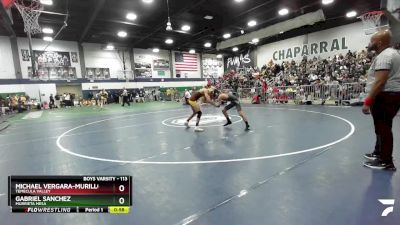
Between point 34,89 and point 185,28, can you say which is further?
point 34,89

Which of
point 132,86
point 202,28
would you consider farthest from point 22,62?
point 202,28

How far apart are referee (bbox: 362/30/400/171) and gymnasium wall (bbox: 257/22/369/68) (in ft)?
66.0

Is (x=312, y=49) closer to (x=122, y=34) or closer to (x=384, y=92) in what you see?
(x=122, y=34)

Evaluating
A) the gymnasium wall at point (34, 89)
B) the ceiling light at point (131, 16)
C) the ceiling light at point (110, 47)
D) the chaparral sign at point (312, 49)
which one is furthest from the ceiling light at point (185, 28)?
the gymnasium wall at point (34, 89)

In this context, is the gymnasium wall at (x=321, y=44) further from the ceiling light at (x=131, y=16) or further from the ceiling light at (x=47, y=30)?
the ceiling light at (x=47, y=30)

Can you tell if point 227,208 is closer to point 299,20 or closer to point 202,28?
point 299,20

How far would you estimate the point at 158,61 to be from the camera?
A: 3347cm

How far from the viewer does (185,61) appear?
119ft

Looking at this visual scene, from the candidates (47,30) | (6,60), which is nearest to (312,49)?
Result: (47,30)

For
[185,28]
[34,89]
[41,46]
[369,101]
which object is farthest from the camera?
[34,89]

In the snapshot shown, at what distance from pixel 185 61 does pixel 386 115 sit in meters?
34.1
